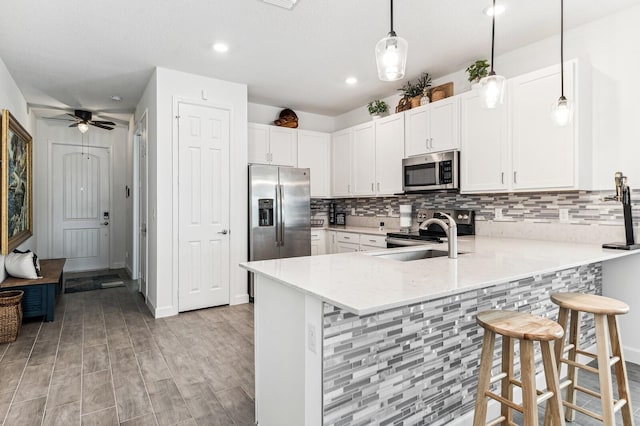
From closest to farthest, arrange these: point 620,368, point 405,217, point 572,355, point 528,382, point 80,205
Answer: point 528,382
point 620,368
point 572,355
point 405,217
point 80,205

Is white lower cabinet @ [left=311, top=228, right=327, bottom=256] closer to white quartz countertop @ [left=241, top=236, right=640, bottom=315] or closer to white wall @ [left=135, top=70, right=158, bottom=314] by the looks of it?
white wall @ [left=135, top=70, right=158, bottom=314]

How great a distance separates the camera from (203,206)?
402cm

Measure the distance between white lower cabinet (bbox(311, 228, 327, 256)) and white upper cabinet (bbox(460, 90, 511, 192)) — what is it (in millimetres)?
2106

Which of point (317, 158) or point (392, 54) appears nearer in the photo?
point (392, 54)

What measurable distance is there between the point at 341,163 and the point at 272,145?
3.43 ft

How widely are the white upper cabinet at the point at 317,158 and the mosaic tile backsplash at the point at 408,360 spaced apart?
3.56 metres

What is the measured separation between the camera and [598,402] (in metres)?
2.14

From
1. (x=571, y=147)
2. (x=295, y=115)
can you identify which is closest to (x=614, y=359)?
(x=571, y=147)

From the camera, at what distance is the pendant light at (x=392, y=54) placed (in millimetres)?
1522

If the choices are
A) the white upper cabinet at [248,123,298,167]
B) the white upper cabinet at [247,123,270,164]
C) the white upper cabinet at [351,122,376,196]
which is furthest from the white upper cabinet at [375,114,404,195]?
the white upper cabinet at [247,123,270,164]

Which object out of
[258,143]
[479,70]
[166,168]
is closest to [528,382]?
[479,70]

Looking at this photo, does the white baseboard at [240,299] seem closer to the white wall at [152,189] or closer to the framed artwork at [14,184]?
the white wall at [152,189]

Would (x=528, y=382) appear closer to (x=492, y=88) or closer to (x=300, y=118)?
(x=492, y=88)

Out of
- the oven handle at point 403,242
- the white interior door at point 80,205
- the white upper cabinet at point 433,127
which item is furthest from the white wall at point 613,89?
the white interior door at point 80,205
